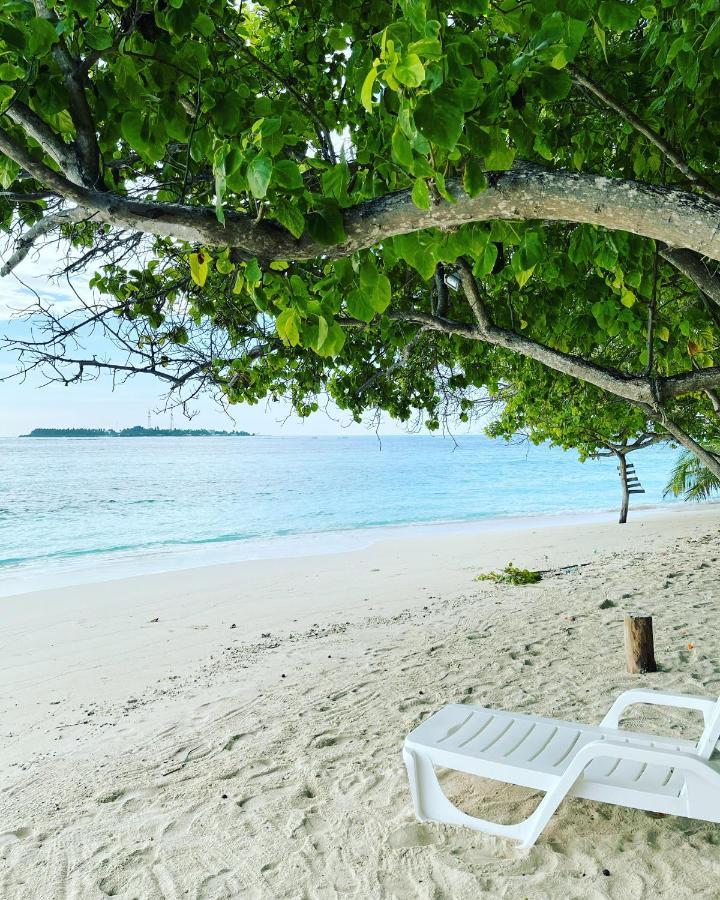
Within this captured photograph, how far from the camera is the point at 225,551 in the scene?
19328 millimetres

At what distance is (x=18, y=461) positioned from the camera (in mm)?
71312

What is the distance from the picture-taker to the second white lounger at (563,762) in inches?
102

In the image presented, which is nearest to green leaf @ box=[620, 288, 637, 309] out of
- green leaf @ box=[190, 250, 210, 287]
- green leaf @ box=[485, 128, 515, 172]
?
green leaf @ box=[485, 128, 515, 172]

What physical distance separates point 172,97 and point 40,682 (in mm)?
6215

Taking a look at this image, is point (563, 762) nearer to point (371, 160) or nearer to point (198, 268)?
point (198, 268)

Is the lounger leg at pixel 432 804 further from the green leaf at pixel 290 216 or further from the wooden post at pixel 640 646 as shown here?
the wooden post at pixel 640 646

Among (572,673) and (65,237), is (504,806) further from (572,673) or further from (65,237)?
(65,237)

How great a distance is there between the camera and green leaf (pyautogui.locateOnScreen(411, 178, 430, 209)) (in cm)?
193

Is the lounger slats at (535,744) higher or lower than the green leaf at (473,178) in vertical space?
lower

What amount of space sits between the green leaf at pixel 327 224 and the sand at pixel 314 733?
2559mm

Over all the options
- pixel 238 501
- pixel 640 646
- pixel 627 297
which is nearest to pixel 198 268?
pixel 627 297

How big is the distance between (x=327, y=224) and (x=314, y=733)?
11.4ft

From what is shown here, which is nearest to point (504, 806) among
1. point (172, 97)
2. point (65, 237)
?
point (172, 97)

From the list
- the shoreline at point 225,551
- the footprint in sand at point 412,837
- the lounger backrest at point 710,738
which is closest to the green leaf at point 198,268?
the footprint in sand at point 412,837
